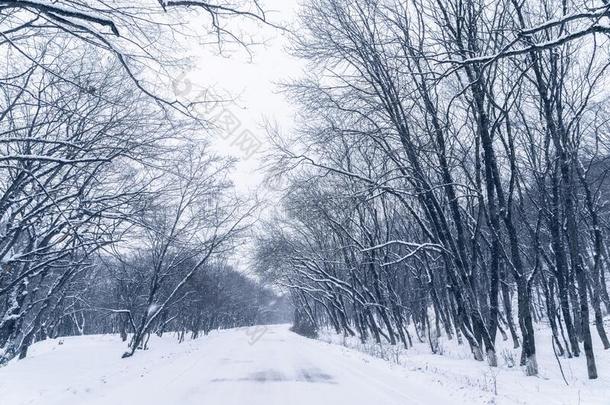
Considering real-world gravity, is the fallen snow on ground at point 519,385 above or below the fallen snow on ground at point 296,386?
above

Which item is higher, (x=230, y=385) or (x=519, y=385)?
(x=519, y=385)

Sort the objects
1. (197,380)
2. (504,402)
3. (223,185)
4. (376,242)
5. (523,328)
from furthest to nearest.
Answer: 1. (376,242)
2. (223,185)
3. (523,328)
4. (197,380)
5. (504,402)

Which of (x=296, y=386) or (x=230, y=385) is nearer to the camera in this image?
(x=296, y=386)

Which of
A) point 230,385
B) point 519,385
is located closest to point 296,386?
point 230,385

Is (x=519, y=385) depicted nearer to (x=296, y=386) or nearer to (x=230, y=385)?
(x=296, y=386)

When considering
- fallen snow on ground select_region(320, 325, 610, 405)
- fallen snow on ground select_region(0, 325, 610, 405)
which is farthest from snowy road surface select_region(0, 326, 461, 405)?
fallen snow on ground select_region(320, 325, 610, 405)

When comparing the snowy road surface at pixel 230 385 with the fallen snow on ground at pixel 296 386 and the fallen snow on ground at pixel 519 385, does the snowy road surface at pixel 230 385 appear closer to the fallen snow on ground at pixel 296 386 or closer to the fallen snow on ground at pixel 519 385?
the fallen snow on ground at pixel 296 386

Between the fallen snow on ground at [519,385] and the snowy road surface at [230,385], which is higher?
the fallen snow on ground at [519,385]

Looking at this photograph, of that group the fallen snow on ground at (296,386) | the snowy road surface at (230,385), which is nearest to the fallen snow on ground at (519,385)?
the fallen snow on ground at (296,386)

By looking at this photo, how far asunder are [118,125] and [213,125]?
12.5 ft

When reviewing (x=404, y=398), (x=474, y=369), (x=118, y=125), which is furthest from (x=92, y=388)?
(x=474, y=369)

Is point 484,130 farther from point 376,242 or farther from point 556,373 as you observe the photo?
point 376,242

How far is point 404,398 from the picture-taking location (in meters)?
7.08

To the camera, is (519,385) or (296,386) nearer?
(296,386)
